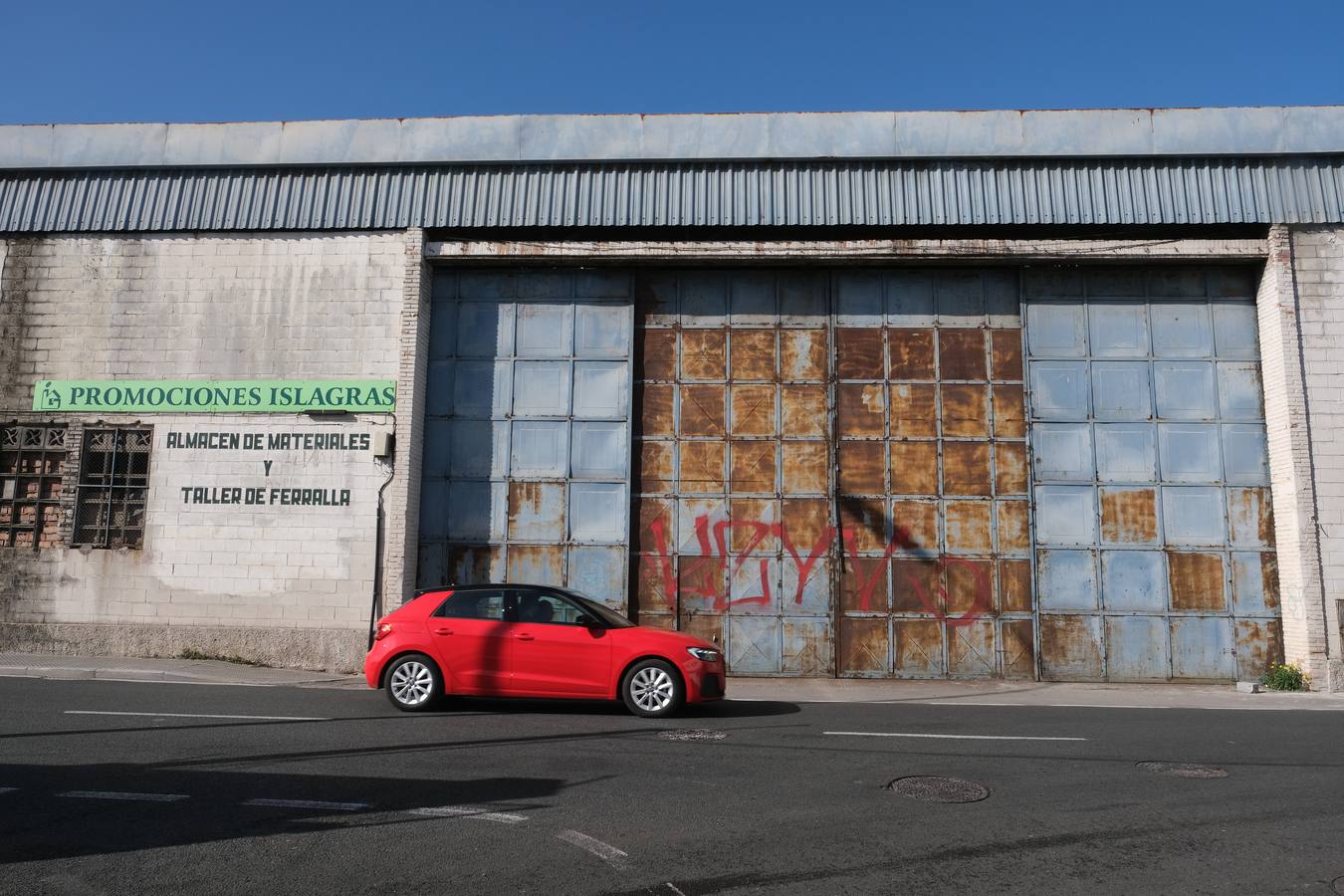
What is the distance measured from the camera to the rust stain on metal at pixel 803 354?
51.3 feet

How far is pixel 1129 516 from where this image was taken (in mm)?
14883

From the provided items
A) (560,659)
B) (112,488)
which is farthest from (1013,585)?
(112,488)

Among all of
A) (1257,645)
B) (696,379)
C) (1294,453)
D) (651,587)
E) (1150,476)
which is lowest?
(1257,645)

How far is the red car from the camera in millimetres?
10156

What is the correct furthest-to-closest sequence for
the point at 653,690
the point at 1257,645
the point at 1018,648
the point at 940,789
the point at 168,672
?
the point at 1018,648 → the point at 1257,645 → the point at 168,672 → the point at 653,690 → the point at 940,789

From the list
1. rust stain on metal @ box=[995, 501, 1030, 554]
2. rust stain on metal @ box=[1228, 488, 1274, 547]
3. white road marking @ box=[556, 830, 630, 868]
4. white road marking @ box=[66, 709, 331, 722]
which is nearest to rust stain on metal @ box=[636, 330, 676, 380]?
rust stain on metal @ box=[995, 501, 1030, 554]

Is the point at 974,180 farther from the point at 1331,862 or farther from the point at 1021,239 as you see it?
the point at 1331,862

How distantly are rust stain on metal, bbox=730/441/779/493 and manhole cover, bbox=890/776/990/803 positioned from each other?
329 inches

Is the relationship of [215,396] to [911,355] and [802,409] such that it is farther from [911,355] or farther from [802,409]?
[911,355]

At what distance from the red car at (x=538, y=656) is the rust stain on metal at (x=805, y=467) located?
207 inches

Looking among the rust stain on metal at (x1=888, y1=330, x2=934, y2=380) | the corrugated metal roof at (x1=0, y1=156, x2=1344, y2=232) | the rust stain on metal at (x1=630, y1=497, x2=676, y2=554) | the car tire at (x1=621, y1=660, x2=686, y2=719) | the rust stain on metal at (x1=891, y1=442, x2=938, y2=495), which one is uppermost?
the corrugated metal roof at (x1=0, y1=156, x2=1344, y2=232)

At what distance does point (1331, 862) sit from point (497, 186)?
13823mm

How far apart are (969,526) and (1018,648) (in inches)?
79.1

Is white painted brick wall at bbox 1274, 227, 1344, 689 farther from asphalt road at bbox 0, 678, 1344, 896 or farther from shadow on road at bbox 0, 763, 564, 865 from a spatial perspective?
shadow on road at bbox 0, 763, 564, 865
